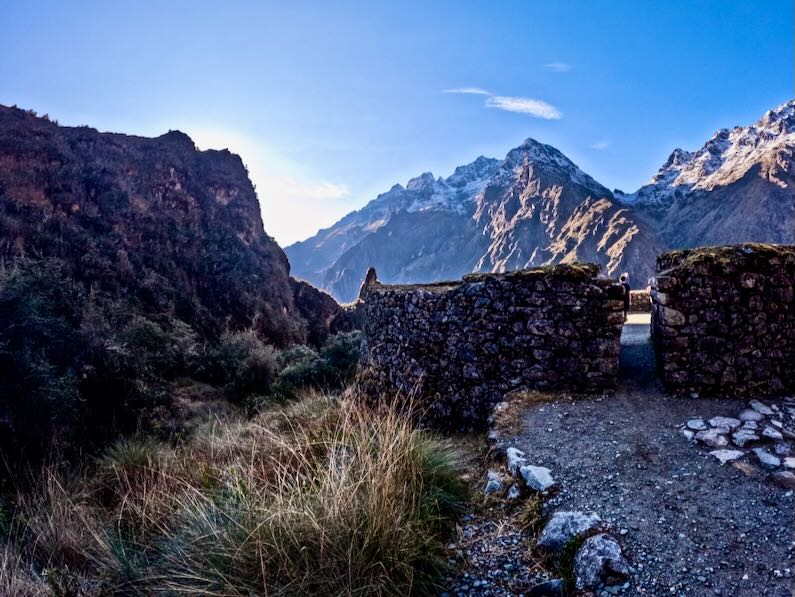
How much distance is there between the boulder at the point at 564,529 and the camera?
332 cm

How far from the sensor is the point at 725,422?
Result: 15.5 feet

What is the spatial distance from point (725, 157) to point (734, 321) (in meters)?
122

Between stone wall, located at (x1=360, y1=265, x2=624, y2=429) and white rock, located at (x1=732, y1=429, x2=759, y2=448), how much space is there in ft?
5.39

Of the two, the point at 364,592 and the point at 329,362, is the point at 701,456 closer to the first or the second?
the point at 364,592

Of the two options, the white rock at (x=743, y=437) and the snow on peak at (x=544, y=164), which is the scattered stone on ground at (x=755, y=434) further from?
the snow on peak at (x=544, y=164)

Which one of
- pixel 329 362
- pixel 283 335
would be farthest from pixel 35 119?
pixel 329 362

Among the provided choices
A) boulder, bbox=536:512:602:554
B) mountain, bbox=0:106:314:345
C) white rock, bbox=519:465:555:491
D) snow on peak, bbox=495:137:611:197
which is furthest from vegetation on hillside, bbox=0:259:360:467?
snow on peak, bbox=495:137:611:197

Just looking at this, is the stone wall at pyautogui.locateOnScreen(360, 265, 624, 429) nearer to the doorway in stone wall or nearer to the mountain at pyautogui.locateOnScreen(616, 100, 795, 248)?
the doorway in stone wall

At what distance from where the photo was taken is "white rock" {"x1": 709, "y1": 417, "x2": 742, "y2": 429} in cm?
467

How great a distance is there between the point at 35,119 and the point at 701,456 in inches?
1317

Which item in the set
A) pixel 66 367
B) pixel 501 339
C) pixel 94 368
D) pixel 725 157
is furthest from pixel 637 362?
pixel 725 157

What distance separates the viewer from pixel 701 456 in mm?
4254

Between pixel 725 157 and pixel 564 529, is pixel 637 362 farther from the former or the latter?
pixel 725 157

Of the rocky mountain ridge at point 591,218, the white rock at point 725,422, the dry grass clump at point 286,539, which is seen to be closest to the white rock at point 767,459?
the white rock at point 725,422
